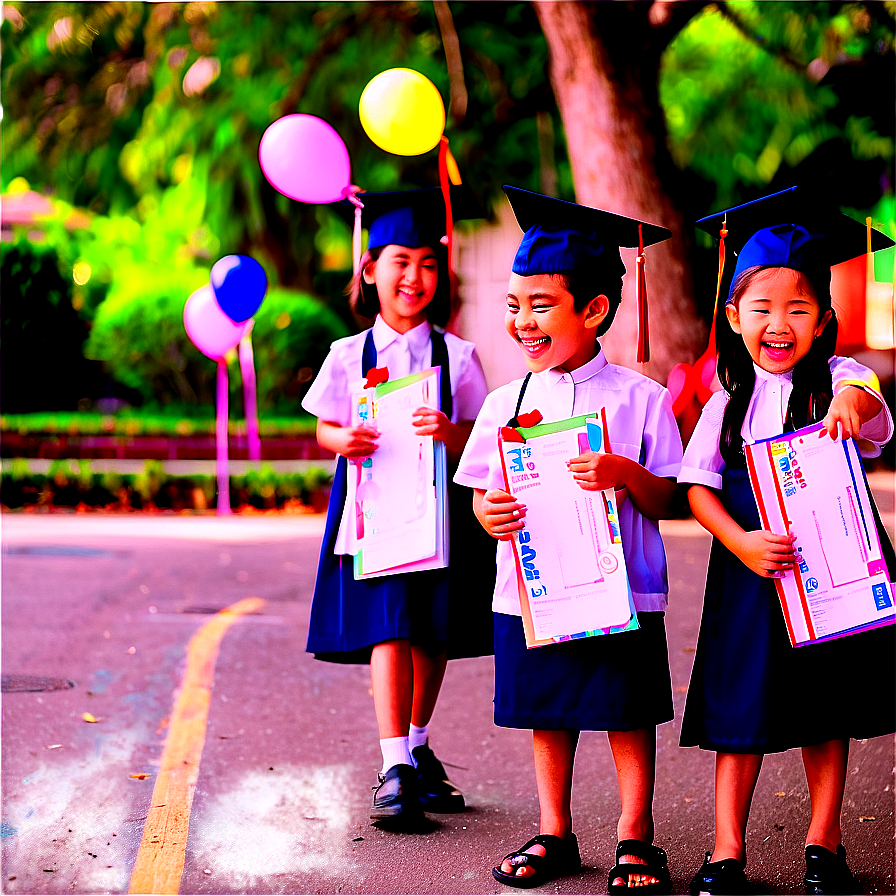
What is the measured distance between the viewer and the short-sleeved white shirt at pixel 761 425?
3223mm

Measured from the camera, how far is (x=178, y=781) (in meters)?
4.30

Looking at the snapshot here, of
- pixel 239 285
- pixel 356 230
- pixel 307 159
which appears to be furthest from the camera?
pixel 239 285

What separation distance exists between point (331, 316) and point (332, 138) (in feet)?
36.7

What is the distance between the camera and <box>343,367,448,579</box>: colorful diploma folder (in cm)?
385

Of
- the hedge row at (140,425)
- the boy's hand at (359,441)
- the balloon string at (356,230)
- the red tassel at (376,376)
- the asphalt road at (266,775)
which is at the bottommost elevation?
the asphalt road at (266,775)

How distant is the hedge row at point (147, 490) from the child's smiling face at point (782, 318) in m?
9.83

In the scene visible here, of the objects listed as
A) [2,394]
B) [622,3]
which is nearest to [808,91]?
[622,3]

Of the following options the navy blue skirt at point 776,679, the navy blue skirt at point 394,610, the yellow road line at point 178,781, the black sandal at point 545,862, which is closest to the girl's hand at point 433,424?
the navy blue skirt at point 394,610

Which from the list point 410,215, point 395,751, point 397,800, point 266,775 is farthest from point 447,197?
point 266,775

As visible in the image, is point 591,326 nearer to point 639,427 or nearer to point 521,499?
point 639,427

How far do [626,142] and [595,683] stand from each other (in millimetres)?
7524

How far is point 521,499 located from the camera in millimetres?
3291

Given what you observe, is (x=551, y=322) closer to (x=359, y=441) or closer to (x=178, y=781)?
(x=359, y=441)

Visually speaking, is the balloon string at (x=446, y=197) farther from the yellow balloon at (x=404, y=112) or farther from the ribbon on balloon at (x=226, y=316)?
the ribbon on balloon at (x=226, y=316)
